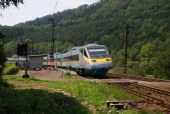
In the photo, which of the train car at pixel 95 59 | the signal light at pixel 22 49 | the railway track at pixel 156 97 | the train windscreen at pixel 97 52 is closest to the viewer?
the railway track at pixel 156 97

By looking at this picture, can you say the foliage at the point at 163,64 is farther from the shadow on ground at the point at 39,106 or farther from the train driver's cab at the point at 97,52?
the shadow on ground at the point at 39,106

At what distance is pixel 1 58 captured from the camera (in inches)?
1310

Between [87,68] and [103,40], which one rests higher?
[103,40]

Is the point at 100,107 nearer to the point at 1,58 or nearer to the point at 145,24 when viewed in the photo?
the point at 1,58

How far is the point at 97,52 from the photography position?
134 feet

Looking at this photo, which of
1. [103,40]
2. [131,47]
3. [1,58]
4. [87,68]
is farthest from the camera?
[103,40]

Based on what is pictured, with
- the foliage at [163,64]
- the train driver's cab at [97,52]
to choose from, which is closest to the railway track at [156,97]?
the train driver's cab at [97,52]

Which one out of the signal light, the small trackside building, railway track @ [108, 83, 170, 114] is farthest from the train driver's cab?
the small trackside building

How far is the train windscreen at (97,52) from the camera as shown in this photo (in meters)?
40.4

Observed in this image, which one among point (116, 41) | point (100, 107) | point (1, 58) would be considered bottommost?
point (100, 107)

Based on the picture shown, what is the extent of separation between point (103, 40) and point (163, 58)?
10515 centimetres

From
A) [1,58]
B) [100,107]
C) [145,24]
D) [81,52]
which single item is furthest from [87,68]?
[145,24]

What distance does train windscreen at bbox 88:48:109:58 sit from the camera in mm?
40406

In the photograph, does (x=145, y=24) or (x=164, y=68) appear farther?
(x=145, y=24)
